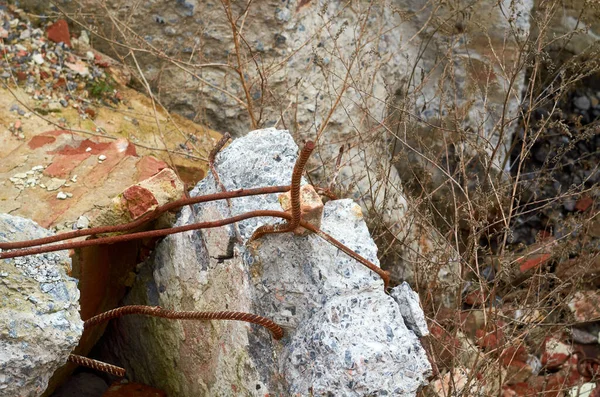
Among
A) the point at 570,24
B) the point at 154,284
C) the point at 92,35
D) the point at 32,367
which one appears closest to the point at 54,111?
the point at 92,35

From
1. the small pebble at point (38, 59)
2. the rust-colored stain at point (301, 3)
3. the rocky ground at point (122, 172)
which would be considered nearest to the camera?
the rocky ground at point (122, 172)

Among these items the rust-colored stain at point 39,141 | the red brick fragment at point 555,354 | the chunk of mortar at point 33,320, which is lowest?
the red brick fragment at point 555,354

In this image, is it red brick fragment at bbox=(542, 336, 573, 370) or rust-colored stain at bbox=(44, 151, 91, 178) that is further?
red brick fragment at bbox=(542, 336, 573, 370)

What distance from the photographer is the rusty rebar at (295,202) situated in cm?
194

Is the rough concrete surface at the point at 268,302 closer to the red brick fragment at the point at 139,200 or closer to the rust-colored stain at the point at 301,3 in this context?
the red brick fragment at the point at 139,200

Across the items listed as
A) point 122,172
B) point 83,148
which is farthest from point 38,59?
point 122,172

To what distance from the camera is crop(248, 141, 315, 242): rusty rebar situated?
6.37 ft

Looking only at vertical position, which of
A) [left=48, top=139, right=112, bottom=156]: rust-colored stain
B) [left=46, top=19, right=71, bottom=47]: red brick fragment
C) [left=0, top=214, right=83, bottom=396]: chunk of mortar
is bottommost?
[left=0, top=214, right=83, bottom=396]: chunk of mortar

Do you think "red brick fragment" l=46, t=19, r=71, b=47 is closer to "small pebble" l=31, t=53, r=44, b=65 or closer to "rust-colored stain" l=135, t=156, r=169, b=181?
"small pebble" l=31, t=53, r=44, b=65

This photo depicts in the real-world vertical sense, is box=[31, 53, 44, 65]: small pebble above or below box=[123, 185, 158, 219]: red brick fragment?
above

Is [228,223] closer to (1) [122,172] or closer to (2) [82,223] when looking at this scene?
(2) [82,223]

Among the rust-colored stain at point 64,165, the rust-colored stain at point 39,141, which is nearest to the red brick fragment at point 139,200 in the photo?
the rust-colored stain at point 64,165

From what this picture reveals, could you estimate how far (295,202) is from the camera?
2.07 m

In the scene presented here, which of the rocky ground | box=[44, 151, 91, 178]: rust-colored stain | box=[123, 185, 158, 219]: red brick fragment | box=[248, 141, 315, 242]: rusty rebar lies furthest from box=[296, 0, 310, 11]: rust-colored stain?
box=[248, 141, 315, 242]: rusty rebar
